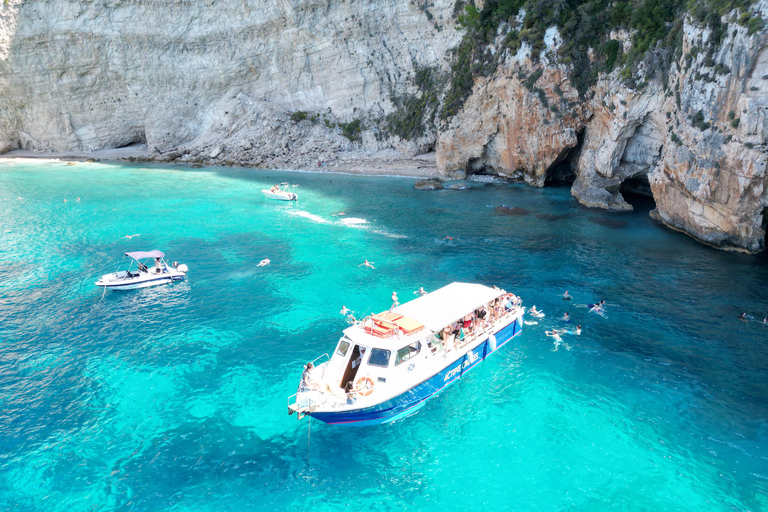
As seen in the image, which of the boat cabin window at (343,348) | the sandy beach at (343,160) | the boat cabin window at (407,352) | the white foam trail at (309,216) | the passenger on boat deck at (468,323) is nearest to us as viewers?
the boat cabin window at (407,352)

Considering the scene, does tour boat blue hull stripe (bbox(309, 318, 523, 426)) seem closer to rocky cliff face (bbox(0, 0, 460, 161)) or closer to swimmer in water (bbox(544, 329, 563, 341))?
swimmer in water (bbox(544, 329, 563, 341))

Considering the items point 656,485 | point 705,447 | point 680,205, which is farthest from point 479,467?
point 680,205

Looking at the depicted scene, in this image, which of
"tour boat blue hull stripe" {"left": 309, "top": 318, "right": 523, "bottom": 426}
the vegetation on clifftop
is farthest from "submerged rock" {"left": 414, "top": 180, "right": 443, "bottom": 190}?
"tour boat blue hull stripe" {"left": 309, "top": 318, "right": 523, "bottom": 426}

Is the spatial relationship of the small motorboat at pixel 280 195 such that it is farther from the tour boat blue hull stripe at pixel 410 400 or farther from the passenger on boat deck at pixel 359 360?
the passenger on boat deck at pixel 359 360

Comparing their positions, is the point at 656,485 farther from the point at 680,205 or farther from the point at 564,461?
the point at 680,205

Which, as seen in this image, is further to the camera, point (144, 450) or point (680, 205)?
point (680, 205)

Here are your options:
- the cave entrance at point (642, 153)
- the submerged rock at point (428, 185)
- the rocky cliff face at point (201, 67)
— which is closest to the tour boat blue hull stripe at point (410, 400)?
the cave entrance at point (642, 153)

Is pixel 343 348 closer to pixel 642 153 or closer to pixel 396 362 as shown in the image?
pixel 396 362
